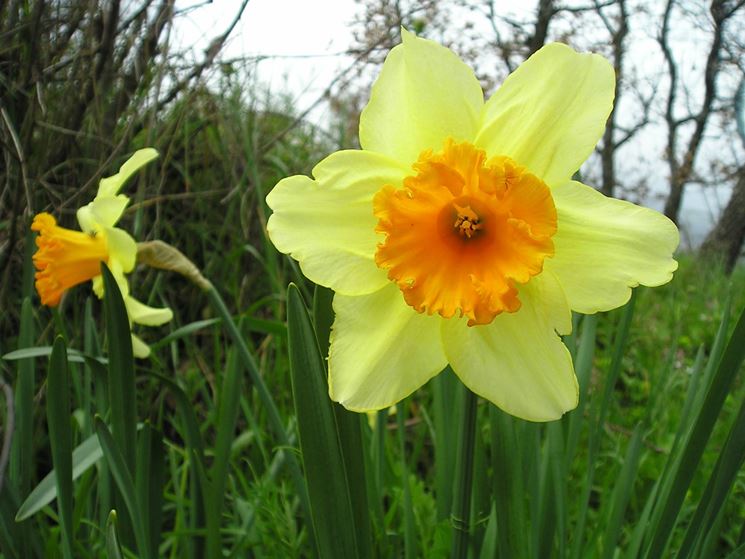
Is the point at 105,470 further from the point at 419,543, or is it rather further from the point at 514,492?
the point at 514,492

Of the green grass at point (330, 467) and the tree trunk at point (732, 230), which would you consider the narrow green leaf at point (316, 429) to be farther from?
the tree trunk at point (732, 230)

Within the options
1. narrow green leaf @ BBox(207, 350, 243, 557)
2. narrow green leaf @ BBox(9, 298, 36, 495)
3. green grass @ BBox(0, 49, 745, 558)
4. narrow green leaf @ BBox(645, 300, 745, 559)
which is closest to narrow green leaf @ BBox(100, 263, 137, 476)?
green grass @ BBox(0, 49, 745, 558)

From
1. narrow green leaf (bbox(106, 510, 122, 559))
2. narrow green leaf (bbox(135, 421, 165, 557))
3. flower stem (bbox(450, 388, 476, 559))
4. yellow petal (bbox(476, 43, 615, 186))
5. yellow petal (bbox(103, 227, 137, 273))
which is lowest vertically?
narrow green leaf (bbox(135, 421, 165, 557))

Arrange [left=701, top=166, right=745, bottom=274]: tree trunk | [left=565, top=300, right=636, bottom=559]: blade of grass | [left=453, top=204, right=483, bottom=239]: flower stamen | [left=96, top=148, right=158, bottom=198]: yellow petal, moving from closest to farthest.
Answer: [left=453, top=204, right=483, bottom=239]: flower stamen < [left=565, top=300, right=636, bottom=559]: blade of grass < [left=96, top=148, right=158, bottom=198]: yellow petal < [left=701, top=166, right=745, bottom=274]: tree trunk

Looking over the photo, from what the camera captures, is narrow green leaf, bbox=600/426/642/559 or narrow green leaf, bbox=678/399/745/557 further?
narrow green leaf, bbox=600/426/642/559

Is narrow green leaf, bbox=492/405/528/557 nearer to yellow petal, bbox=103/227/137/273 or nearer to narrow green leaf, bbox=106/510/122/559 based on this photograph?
narrow green leaf, bbox=106/510/122/559

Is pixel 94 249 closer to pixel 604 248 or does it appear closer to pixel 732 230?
pixel 604 248

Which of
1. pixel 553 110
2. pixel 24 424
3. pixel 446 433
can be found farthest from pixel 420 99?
pixel 24 424
